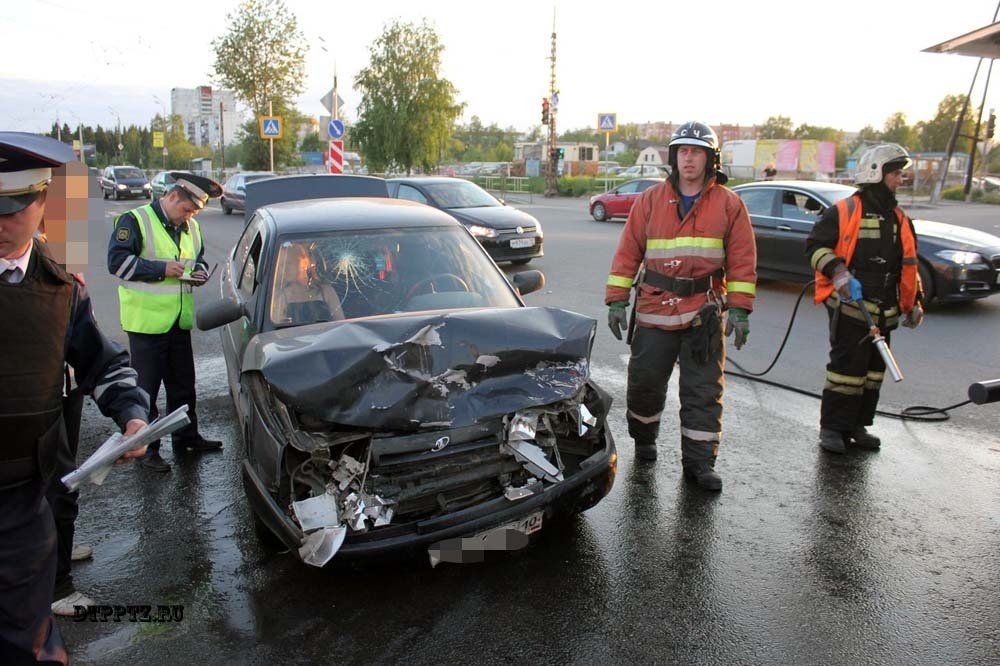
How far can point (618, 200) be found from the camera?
22.9 m

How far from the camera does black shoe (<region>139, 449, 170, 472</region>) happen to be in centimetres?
459

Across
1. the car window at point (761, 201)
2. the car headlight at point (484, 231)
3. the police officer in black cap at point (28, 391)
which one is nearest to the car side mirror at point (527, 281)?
the police officer in black cap at point (28, 391)

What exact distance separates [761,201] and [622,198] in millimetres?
11973

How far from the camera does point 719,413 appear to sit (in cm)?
434

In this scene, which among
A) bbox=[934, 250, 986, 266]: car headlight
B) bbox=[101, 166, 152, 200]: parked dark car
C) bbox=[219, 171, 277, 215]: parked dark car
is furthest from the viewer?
bbox=[101, 166, 152, 200]: parked dark car

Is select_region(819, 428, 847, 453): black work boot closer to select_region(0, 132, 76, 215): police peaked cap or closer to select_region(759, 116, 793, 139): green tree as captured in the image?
select_region(0, 132, 76, 215): police peaked cap

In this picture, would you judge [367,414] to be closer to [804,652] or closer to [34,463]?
[34,463]

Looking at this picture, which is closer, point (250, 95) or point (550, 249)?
point (550, 249)

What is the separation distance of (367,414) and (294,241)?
5.60 ft

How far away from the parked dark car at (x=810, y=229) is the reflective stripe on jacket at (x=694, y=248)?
5.32 metres

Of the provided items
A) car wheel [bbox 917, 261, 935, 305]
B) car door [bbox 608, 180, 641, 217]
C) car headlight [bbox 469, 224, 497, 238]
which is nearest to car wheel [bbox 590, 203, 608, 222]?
car door [bbox 608, 180, 641, 217]

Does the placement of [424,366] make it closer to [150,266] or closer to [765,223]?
[150,266]

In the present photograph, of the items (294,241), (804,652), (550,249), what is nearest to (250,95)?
(550,249)

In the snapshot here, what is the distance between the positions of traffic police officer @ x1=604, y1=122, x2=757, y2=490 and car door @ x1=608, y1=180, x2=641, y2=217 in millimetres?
18663
